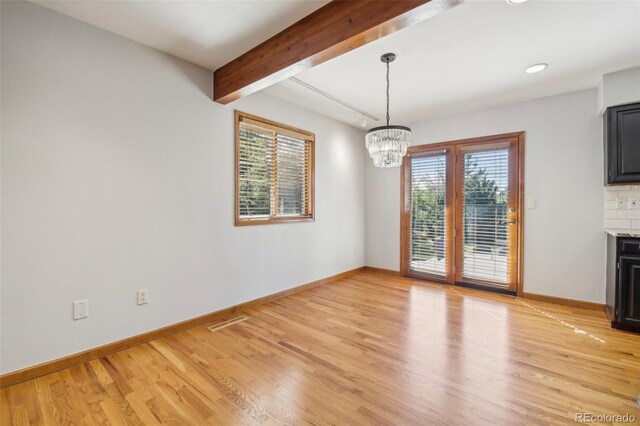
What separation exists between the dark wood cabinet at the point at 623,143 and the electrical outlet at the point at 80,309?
5175mm

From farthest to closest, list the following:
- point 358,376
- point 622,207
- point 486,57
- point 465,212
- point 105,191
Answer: point 465,212 → point 622,207 → point 486,57 → point 105,191 → point 358,376

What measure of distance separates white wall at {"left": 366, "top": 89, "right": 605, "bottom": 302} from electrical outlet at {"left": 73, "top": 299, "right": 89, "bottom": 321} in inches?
194

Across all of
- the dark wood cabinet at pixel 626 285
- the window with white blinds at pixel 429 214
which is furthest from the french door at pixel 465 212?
the dark wood cabinet at pixel 626 285

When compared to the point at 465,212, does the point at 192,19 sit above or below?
above

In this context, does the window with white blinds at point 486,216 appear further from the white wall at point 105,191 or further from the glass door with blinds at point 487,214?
the white wall at point 105,191

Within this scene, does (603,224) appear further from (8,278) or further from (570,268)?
(8,278)

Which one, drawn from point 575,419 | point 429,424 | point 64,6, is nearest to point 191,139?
point 64,6

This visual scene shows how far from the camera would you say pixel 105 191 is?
7.73 ft

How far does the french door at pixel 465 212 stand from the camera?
3973mm

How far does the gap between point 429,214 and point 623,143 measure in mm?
2342

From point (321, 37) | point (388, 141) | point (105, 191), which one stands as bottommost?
point (105, 191)

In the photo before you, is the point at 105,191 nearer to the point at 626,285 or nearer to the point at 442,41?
the point at 442,41

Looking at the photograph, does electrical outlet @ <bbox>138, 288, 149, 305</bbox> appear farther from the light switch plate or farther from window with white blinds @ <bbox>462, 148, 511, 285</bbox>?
the light switch plate

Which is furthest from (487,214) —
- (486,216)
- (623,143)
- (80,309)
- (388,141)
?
(80,309)
